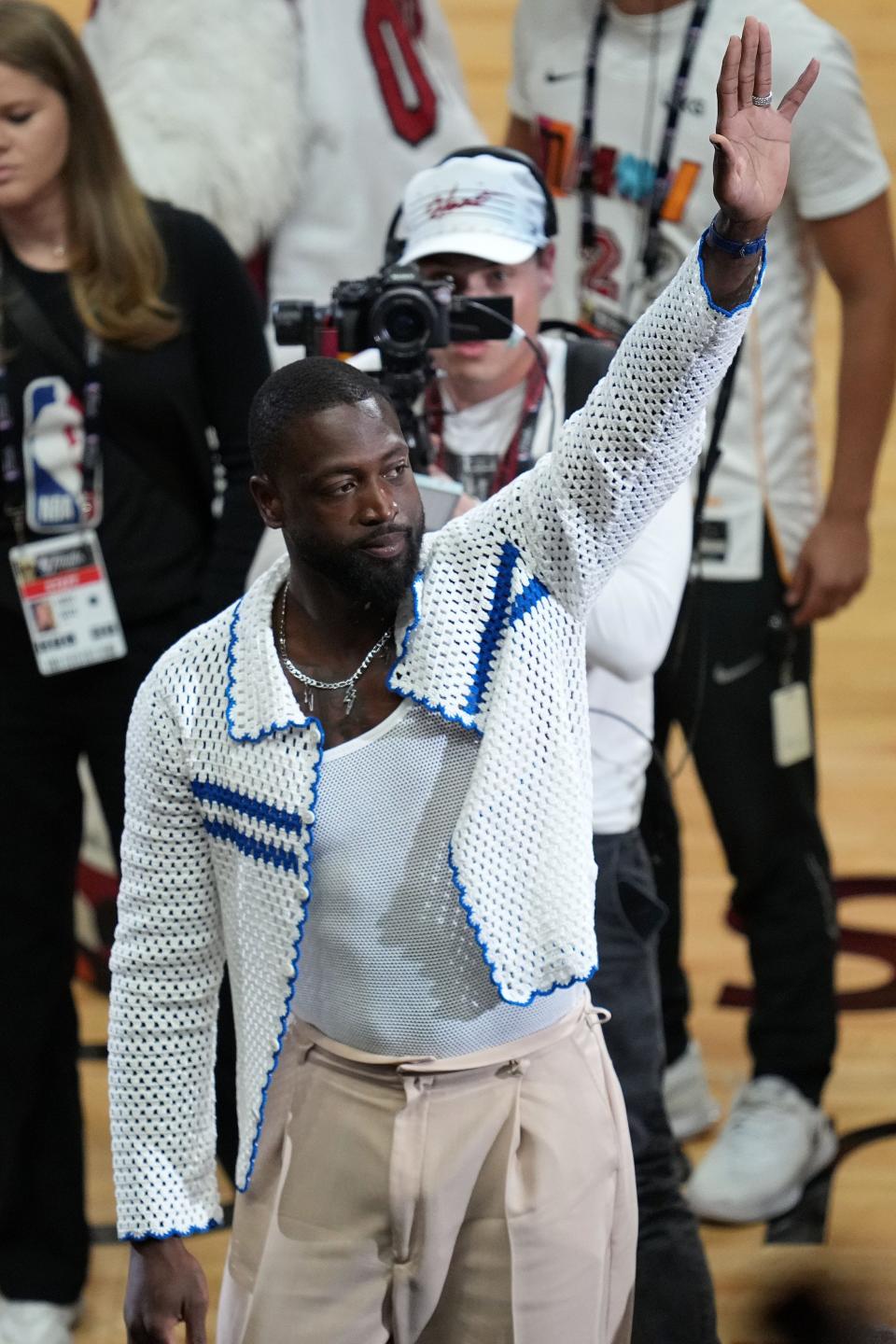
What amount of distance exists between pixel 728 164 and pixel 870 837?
2.65 meters

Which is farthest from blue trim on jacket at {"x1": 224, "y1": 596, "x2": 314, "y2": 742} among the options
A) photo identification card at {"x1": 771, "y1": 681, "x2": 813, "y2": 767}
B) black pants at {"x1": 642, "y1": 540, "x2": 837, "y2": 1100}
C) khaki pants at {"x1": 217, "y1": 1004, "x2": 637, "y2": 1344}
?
photo identification card at {"x1": 771, "y1": 681, "x2": 813, "y2": 767}

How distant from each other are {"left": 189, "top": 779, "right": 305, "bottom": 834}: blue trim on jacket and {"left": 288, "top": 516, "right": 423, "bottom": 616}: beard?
175mm

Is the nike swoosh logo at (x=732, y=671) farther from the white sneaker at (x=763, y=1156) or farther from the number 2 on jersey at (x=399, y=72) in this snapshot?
the number 2 on jersey at (x=399, y=72)

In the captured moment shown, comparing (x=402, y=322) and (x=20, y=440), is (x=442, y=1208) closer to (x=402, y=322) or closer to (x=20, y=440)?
(x=402, y=322)

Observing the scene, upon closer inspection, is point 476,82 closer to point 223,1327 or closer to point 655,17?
point 655,17

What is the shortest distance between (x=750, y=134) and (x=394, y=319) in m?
0.66

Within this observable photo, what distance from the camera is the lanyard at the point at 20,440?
8.14 feet

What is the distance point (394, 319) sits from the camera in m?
2.14

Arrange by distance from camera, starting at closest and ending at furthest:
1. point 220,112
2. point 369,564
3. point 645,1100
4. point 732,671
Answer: point 369,564 → point 645,1100 → point 732,671 → point 220,112

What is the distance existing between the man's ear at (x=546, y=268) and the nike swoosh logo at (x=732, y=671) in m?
0.67

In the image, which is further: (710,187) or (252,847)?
(710,187)

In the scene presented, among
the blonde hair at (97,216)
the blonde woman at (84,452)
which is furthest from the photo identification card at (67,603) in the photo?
the blonde hair at (97,216)

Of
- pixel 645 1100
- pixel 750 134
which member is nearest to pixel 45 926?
pixel 645 1100

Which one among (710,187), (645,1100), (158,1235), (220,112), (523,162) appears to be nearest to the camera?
(158,1235)
